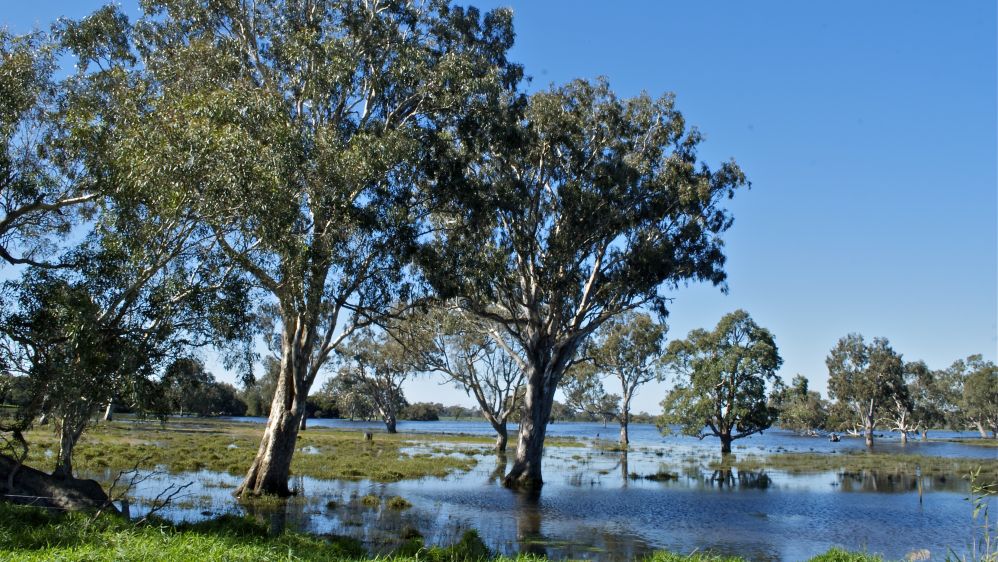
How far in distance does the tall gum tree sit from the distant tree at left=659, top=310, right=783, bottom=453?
110 feet

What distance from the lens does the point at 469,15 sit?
2516 cm

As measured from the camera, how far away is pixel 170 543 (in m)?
10.6

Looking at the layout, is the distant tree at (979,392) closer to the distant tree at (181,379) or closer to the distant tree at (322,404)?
the distant tree at (322,404)

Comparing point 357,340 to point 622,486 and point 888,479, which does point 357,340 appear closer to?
point 622,486

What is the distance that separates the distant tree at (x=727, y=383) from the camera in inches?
2029

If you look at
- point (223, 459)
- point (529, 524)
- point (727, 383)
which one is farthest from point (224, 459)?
point (727, 383)

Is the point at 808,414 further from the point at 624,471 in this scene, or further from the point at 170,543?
the point at 170,543

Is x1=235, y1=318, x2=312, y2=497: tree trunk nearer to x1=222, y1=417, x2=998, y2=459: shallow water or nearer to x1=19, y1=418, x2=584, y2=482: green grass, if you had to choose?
x1=19, y1=418, x2=584, y2=482: green grass

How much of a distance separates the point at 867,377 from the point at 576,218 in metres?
61.6

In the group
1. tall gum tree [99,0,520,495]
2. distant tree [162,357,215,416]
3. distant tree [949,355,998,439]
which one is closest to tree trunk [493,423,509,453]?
tall gum tree [99,0,520,495]

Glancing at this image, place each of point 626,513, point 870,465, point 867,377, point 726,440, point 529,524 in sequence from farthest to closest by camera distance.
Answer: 1. point 867,377
2. point 726,440
3. point 870,465
4. point 626,513
5. point 529,524

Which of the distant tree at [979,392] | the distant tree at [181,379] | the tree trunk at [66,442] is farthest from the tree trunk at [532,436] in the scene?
the distant tree at [979,392]

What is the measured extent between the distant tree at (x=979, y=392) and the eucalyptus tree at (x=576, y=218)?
91.3m

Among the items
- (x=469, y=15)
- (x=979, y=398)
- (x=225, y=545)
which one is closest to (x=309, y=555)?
(x=225, y=545)
